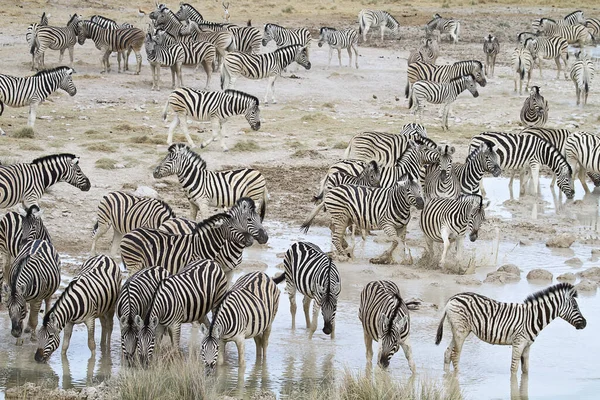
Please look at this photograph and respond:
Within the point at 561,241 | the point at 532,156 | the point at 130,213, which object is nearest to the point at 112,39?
the point at 532,156

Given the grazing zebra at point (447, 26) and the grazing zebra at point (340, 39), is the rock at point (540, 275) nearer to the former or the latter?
the grazing zebra at point (340, 39)

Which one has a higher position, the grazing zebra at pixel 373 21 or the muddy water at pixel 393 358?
the grazing zebra at pixel 373 21

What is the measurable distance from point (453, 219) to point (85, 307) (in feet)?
17.0

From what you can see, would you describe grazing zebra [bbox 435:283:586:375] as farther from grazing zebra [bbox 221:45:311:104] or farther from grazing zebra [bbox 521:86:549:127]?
grazing zebra [bbox 221:45:311:104]

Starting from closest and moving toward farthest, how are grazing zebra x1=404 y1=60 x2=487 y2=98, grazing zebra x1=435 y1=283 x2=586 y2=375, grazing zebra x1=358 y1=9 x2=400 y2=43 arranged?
grazing zebra x1=435 y1=283 x2=586 y2=375 → grazing zebra x1=404 y1=60 x2=487 y2=98 → grazing zebra x1=358 y1=9 x2=400 y2=43

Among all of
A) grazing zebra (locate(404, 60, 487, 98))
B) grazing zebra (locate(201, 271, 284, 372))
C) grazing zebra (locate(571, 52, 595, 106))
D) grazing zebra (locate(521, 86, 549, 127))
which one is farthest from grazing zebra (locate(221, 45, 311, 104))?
grazing zebra (locate(201, 271, 284, 372))

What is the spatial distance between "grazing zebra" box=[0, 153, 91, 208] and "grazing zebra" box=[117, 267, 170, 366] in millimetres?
4034

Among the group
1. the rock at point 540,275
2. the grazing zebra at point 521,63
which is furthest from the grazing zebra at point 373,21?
the rock at point 540,275

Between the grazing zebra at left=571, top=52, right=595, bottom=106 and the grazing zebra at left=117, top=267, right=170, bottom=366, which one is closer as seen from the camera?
the grazing zebra at left=117, top=267, right=170, bottom=366

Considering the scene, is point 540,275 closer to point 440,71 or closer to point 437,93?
point 437,93

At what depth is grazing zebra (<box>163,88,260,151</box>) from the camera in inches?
712

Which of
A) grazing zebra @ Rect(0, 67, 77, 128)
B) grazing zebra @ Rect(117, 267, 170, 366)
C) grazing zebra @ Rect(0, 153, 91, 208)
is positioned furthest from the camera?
grazing zebra @ Rect(0, 67, 77, 128)

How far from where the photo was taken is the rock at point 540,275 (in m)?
12.9

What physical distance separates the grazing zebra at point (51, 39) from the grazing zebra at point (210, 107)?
24.0 feet
